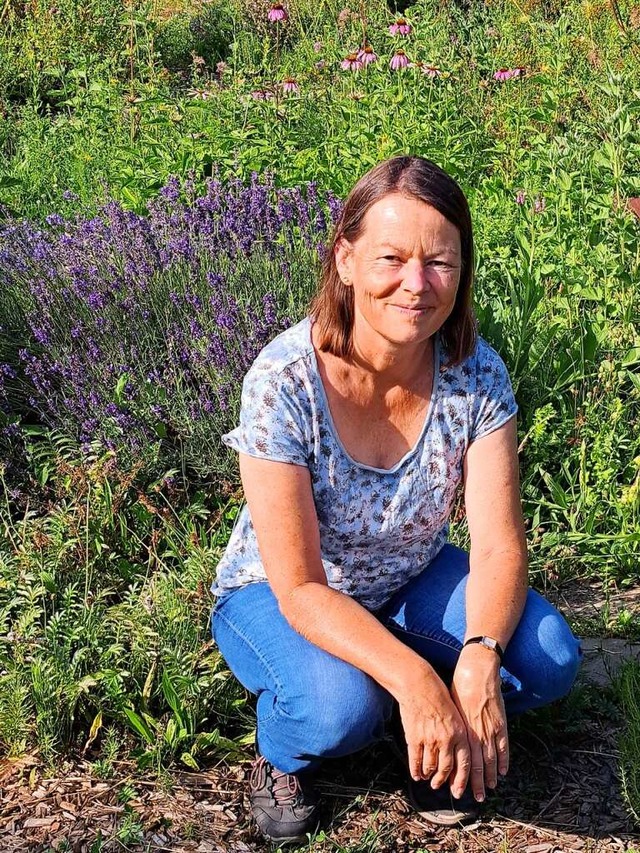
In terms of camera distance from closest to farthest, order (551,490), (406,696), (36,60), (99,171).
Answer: (406,696) → (551,490) → (99,171) → (36,60)

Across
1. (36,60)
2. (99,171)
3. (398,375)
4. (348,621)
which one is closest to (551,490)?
(398,375)

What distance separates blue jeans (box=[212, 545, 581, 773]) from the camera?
2.22m

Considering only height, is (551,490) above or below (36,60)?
below

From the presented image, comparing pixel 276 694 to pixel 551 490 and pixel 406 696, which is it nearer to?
pixel 406 696

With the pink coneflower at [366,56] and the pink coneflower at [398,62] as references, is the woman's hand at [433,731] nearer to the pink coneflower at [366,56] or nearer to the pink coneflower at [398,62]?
the pink coneflower at [398,62]

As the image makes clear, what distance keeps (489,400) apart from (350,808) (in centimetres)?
101

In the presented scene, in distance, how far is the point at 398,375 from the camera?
7.98 ft

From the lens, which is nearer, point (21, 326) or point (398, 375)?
point (398, 375)

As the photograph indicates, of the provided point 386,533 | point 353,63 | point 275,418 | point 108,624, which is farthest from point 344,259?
point 353,63

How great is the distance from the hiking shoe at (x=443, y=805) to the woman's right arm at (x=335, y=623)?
26 centimetres

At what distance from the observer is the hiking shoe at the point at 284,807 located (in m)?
2.36

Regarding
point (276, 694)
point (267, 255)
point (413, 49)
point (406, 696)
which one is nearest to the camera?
point (406, 696)

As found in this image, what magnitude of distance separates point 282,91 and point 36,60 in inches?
112

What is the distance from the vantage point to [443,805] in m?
2.44
